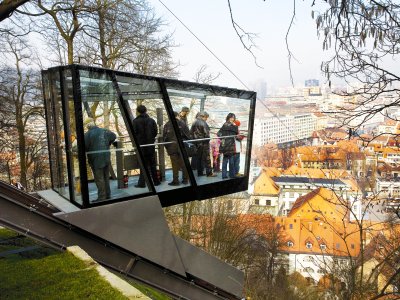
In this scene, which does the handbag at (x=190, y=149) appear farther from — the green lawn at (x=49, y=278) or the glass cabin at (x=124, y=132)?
the green lawn at (x=49, y=278)

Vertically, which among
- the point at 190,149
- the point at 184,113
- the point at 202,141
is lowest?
the point at 190,149

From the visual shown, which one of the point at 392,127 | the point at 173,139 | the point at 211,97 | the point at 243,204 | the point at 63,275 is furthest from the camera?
the point at 243,204

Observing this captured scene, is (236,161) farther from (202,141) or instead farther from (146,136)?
(146,136)

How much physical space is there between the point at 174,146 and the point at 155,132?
0.47m

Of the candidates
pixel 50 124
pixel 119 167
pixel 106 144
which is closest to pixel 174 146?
pixel 119 167

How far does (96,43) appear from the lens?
1467 cm

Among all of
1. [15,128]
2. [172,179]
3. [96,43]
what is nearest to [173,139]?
[172,179]

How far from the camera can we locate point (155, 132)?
6723 millimetres

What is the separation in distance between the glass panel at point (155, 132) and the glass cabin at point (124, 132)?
0.02 m

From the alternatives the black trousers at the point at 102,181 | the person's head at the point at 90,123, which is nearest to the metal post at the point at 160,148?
the black trousers at the point at 102,181

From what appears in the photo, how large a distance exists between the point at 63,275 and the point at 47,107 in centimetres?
325

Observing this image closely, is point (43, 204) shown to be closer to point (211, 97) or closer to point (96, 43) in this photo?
point (211, 97)

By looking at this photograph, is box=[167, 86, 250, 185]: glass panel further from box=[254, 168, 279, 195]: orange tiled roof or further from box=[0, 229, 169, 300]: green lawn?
box=[254, 168, 279, 195]: orange tiled roof

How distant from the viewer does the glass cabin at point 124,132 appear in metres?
5.96
